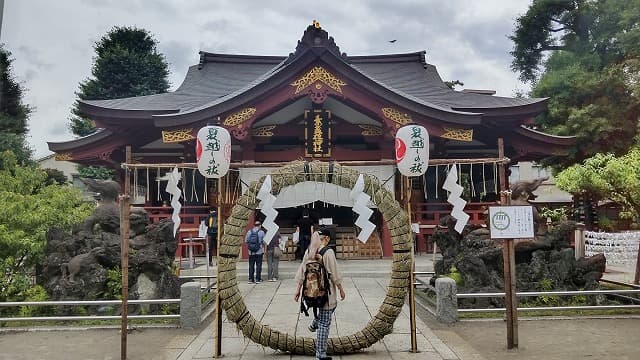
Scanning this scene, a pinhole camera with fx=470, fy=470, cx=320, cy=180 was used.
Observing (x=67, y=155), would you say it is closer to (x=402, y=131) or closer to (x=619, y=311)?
(x=402, y=131)

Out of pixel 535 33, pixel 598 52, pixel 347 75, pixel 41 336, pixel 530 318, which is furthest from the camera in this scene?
pixel 535 33

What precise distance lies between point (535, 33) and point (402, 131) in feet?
76.5

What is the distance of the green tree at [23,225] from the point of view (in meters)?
9.45

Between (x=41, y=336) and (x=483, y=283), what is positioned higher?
(x=483, y=283)

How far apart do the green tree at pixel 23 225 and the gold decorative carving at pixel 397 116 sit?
892 cm

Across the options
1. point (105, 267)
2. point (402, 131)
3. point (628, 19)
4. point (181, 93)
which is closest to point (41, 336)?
point (105, 267)

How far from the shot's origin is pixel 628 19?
20359 millimetres

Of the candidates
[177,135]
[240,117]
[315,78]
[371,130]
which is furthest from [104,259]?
[371,130]

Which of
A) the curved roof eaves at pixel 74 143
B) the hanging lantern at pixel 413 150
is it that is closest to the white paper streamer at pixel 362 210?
the hanging lantern at pixel 413 150

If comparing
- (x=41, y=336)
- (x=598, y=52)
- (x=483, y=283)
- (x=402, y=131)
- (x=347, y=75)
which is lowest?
(x=41, y=336)

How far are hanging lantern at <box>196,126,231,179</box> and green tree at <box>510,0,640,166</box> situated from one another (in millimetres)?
17662

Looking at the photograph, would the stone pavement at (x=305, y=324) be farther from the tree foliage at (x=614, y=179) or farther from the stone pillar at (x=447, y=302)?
the tree foliage at (x=614, y=179)

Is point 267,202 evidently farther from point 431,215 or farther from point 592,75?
point 592,75

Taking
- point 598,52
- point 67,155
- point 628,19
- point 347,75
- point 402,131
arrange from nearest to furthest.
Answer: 1. point 402,131
2. point 347,75
3. point 67,155
4. point 628,19
5. point 598,52
